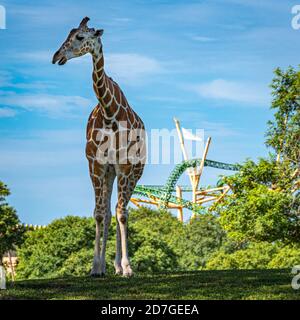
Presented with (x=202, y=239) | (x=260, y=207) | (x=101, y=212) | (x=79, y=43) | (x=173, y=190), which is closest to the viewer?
(x=79, y=43)

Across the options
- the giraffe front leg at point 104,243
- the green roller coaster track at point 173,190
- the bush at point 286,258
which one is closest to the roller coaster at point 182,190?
the green roller coaster track at point 173,190

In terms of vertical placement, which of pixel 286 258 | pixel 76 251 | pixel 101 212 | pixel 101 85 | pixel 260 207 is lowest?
pixel 286 258

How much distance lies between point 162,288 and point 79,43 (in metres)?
4.10

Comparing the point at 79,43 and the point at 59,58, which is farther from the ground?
the point at 79,43

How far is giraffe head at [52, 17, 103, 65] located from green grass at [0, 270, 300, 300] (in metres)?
3.51

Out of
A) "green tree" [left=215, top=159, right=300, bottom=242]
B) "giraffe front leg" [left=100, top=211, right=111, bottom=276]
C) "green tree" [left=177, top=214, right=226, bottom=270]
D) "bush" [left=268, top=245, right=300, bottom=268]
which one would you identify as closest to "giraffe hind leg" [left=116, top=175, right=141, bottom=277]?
"giraffe front leg" [left=100, top=211, right=111, bottom=276]

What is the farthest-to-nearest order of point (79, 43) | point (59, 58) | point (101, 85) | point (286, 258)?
point (286, 258), point (101, 85), point (79, 43), point (59, 58)

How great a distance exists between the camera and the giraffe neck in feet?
35.3

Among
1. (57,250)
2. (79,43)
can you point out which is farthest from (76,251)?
(79,43)

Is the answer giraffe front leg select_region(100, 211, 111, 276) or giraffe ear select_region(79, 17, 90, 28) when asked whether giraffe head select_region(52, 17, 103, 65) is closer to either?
giraffe ear select_region(79, 17, 90, 28)

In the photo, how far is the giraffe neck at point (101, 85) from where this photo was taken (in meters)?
10.8

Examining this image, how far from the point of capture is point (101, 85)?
35.6ft

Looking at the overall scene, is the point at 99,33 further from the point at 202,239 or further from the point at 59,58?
the point at 202,239
